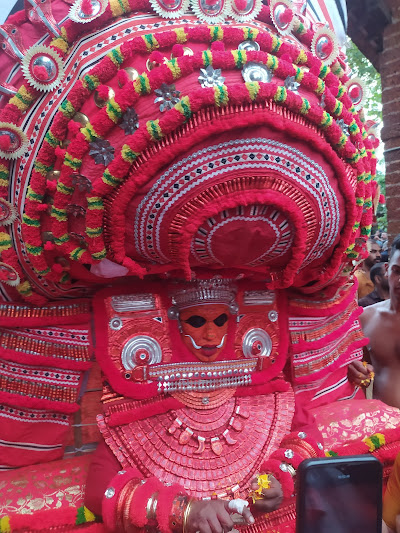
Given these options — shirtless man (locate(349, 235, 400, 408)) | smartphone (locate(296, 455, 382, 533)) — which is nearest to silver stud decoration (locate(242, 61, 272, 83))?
smartphone (locate(296, 455, 382, 533))

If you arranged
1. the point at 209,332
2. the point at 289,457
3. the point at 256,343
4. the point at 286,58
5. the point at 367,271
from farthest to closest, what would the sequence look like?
the point at 367,271
the point at 256,343
the point at 209,332
the point at 289,457
the point at 286,58

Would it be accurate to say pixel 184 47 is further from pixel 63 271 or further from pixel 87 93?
pixel 63 271

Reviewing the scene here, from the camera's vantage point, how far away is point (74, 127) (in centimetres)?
120

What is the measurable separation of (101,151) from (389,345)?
209cm

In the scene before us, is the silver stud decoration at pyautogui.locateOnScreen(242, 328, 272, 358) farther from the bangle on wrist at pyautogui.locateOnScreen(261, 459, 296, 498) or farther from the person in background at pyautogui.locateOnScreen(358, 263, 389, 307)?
the person in background at pyautogui.locateOnScreen(358, 263, 389, 307)

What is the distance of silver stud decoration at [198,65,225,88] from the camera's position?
3.68ft

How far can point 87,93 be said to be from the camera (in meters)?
1.21

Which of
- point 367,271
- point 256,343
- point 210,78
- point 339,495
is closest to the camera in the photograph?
point 339,495

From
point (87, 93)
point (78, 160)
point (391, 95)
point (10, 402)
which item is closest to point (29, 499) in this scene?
point (10, 402)

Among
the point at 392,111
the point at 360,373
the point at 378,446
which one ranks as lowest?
the point at 378,446

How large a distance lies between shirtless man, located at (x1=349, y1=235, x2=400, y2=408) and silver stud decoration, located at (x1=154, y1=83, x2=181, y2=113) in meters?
1.92

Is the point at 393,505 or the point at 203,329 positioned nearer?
the point at 393,505

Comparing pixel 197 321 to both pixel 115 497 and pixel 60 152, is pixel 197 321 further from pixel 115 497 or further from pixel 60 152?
pixel 60 152

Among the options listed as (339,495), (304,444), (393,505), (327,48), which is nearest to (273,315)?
(304,444)
